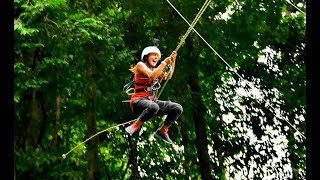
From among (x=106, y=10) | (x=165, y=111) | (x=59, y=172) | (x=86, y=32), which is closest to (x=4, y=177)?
(x=165, y=111)

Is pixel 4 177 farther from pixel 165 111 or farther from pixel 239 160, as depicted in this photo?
pixel 239 160

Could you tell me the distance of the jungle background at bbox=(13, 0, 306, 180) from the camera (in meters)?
8.88

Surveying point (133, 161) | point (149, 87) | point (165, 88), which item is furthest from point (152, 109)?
point (133, 161)

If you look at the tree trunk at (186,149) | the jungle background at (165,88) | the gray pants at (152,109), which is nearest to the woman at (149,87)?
the gray pants at (152,109)

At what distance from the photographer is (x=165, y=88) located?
1033cm

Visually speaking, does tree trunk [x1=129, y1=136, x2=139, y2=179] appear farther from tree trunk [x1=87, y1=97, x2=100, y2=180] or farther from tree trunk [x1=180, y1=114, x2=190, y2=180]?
tree trunk [x1=87, y1=97, x2=100, y2=180]

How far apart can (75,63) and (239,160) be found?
4.18 metres

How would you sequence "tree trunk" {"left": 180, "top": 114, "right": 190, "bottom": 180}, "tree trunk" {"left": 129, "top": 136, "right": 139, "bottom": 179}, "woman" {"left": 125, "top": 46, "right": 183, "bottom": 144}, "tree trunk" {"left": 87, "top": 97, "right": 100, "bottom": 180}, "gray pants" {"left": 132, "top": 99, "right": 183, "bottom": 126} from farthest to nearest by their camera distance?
"tree trunk" {"left": 180, "top": 114, "right": 190, "bottom": 180} < "tree trunk" {"left": 129, "top": 136, "right": 139, "bottom": 179} < "tree trunk" {"left": 87, "top": 97, "right": 100, "bottom": 180} < "gray pants" {"left": 132, "top": 99, "right": 183, "bottom": 126} < "woman" {"left": 125, "top": 46, "right": 183, "bottom": 144}

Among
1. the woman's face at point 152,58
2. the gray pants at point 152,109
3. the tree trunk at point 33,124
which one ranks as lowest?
the gray pants at point 152,109

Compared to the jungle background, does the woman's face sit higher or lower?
lower

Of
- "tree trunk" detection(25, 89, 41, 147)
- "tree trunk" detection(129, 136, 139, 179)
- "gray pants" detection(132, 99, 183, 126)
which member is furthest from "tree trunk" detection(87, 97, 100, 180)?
"gray pants" detection(132, 99, 183, 126)

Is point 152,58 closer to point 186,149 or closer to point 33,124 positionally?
point 33,124

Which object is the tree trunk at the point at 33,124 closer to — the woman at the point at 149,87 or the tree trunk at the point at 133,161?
the tree trunk at the point at 133,161

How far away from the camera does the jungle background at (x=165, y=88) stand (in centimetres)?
888
